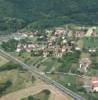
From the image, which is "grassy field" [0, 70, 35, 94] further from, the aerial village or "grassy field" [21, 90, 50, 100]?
the aerial village

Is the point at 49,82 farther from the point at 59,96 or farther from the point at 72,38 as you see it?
the point at 72,38

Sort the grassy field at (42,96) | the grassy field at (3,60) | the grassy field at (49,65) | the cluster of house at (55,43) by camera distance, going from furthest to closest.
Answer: the cluster of house at (55,43)
the grassy field at (3,60)
the grassy field at (49,65)
the grassy field at (42,96)

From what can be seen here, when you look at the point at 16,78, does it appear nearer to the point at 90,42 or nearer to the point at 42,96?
the point at 42,96

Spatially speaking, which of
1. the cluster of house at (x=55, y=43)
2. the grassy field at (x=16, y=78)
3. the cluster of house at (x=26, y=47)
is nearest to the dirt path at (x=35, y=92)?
the grassy field at (x=16, y=78)

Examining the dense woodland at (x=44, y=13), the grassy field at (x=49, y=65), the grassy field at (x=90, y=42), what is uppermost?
the dense woodland at (x=44, y=13)

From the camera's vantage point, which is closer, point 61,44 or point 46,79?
point 46,79

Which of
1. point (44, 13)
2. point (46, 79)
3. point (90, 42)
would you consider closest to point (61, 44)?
point (90, 42)

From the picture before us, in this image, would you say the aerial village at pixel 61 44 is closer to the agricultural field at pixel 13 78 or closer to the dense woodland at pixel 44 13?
the dense woodland at pixel 44 13

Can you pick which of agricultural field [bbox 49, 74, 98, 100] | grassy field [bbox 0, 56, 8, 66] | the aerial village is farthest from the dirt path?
grassy field [bbox 0, 56, 8, 66]

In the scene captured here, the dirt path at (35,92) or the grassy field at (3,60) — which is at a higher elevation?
the grassy field at (3,60)

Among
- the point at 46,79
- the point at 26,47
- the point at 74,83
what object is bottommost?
the point at 74,83
